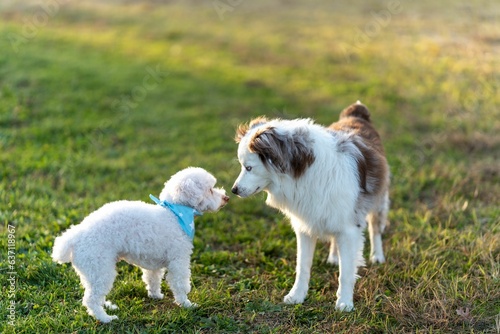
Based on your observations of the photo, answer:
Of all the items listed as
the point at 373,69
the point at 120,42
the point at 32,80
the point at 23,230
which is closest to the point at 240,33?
the point at 120,42

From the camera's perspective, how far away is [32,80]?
1166cm

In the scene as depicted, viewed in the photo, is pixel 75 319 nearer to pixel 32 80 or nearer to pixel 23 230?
pixel 23 230

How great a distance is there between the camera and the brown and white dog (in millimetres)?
4414

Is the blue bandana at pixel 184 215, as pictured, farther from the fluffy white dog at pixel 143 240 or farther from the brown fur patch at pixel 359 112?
the brown fur patch at pixel 359 112

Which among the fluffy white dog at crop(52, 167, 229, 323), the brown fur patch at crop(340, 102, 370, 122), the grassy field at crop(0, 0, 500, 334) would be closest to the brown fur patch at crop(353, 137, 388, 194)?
the brown fur patch at crop(340, 102, 370, 122)

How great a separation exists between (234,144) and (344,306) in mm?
5193

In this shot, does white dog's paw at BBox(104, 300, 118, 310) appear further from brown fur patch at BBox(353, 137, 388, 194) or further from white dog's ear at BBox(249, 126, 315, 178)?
brown fur patch at BBox(353, 137, 388, 194)

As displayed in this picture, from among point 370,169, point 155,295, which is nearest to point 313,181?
point 370,169

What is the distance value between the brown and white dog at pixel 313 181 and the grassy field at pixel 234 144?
19.0 inches

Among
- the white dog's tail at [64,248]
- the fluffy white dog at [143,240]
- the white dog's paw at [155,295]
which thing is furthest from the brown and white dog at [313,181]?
the white dog's tail at [64,248]

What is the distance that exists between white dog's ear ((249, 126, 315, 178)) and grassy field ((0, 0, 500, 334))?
52.2 inches

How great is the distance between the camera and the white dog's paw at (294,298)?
4855mm

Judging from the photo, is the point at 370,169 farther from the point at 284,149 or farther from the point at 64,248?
the point at 64,248

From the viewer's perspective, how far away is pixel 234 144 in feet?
31.1
